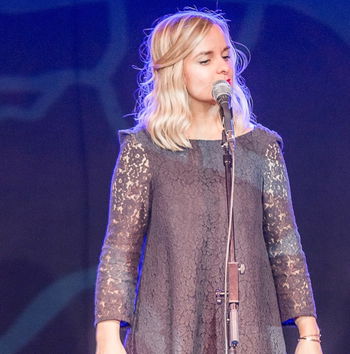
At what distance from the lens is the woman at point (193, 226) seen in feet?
7.54

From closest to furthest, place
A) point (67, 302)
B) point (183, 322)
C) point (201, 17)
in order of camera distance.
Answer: point (183, 322)
point (201, 17)
point (67, 302)

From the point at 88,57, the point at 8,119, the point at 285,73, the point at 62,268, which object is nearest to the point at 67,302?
the point at 62,268

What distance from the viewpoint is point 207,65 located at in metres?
2.47

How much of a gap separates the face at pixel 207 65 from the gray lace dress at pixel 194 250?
16 centimetres

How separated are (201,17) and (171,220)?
663mm

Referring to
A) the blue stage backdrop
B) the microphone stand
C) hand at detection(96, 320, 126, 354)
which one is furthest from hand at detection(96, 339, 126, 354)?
the blue stage backdrop

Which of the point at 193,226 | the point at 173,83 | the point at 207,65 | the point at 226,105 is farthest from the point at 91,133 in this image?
the point at 226,105

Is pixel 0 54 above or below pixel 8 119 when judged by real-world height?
above

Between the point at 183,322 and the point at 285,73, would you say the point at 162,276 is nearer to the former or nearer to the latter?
the point at 183,322

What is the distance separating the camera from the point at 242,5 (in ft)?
11.4

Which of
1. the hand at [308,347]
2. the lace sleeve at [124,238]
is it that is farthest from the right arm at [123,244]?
the hand at [308,347]

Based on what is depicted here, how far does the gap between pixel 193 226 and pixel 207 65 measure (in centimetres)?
51

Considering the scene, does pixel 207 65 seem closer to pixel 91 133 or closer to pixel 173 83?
pixel 173 83

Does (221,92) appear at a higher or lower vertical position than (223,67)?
lower
